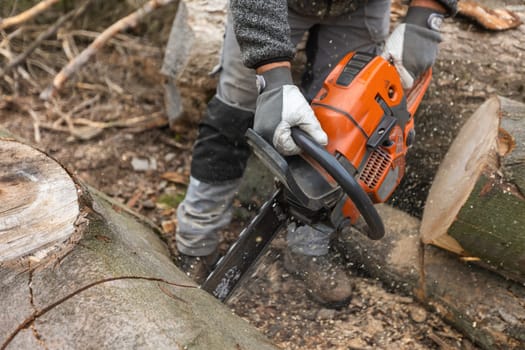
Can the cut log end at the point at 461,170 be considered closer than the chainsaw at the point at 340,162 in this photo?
No

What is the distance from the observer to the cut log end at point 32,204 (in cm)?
127

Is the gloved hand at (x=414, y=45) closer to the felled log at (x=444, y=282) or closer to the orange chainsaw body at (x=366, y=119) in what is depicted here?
the orange chainsaw body at (x=366, y=119)

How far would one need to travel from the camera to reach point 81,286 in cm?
119

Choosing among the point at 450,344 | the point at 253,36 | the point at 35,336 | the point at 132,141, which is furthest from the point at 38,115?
the point at 450,344

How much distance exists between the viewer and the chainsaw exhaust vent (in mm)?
1622

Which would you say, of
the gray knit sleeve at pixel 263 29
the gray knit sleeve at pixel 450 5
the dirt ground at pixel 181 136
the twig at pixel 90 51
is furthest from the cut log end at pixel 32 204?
the twig at pixel 90 51

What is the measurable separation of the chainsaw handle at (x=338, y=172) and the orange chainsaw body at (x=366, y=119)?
0.38ft

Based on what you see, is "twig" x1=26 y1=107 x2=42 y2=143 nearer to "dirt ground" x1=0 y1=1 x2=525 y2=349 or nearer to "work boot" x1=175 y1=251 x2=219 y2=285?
"dirt ground" x1=0 y1=1 x2=525 y2=349

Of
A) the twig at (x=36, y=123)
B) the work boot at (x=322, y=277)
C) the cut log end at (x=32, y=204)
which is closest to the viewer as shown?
the cut log end at (x=32, y=204)

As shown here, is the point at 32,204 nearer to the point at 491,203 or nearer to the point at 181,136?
the point at 491,203

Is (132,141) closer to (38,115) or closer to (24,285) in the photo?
(38,115)

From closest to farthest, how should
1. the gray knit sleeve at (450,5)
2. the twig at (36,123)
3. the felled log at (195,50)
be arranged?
1. the gray knit sleeve at (450,5)
2. the felled log at (195,50)
3. the twig at (36,123)

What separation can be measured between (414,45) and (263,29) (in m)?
0.60

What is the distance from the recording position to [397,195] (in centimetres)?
260
